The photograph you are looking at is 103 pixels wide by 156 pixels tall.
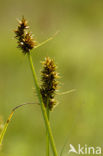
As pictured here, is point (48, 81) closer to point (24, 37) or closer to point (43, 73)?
point (43, 73)

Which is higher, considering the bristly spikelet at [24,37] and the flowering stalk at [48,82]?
the bristly spikelet at [24,37]

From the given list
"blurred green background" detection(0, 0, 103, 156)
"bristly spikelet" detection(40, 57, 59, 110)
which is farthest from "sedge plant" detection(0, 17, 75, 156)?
"blurred green background" detection(0, 0, 103, 156)

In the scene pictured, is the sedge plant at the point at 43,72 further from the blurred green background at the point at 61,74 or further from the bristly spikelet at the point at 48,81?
the blurred green background at the point at 61,74

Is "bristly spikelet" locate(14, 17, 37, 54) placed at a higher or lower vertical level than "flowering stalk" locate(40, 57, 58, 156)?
higher

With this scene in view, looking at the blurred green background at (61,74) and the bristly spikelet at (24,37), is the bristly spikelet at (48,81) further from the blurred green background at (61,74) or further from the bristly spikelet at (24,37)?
the blurred green background at (61,74)

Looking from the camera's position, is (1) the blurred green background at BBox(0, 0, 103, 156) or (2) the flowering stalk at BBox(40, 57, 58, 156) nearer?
(2) the flowering stalk at BBox(40, 57, 58, 156)

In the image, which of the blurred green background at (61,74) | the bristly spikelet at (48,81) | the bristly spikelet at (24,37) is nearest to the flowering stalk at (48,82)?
the bristly spikelet at (48,81)

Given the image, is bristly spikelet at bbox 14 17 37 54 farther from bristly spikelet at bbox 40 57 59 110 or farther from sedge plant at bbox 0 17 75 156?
bristly spikelet at bbox 40 57 59 110

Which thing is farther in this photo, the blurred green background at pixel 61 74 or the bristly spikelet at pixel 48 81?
the blurred green background at pixel 61 74

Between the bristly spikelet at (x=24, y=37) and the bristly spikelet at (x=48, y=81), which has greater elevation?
the bristly spikelet at (x=24, y=37)

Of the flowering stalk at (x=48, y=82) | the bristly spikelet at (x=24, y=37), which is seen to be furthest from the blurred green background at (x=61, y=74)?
the bristly spikelet at (x=24, y=37)
